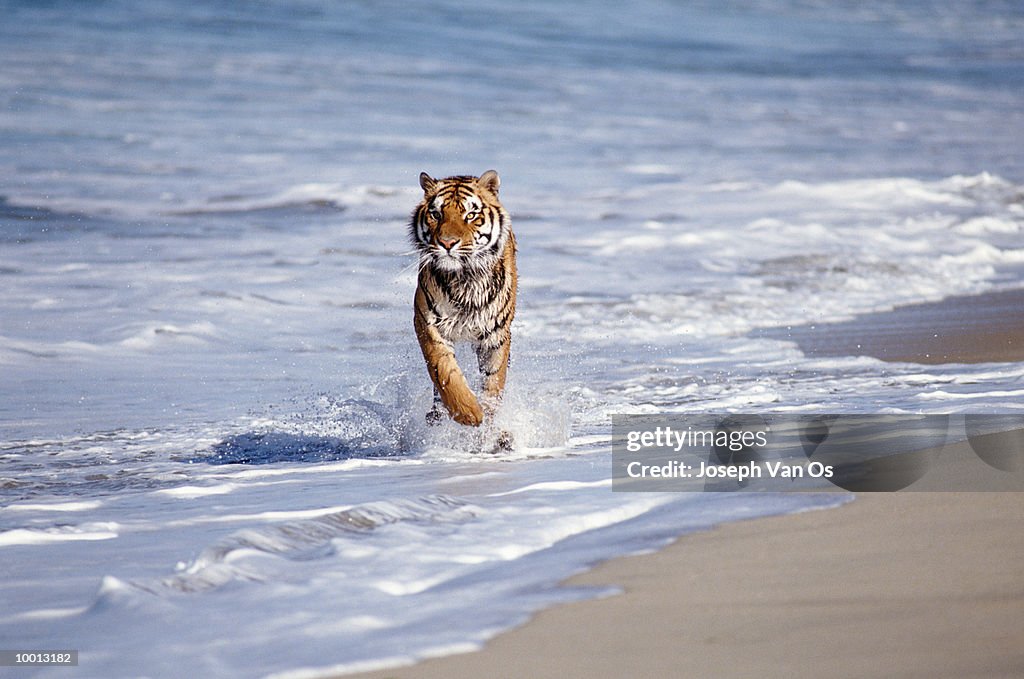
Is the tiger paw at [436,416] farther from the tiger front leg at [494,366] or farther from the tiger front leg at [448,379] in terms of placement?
the tiger front leg at [494,366]

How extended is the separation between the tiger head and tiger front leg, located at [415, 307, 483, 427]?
304 millimetres

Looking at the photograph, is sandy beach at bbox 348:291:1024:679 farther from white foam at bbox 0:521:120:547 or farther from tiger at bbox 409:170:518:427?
tiger at bbox 409:170:518:427

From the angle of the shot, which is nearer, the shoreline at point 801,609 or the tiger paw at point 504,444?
the shoreline at point 801,609

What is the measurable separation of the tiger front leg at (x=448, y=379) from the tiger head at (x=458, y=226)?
0.30 metres

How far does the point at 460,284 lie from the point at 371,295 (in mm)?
5265

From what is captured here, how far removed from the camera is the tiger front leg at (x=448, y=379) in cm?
575

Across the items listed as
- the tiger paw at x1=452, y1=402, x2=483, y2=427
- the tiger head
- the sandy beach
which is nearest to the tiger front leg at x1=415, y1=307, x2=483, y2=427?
the tiger paw at x1=452, y1=402, x2=483, y2=427

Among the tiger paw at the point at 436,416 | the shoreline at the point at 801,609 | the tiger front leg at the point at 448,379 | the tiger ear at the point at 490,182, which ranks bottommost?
the shoreline at the point at 801,609

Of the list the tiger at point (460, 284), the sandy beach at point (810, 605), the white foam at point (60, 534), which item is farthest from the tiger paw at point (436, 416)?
the sandy beach at point (810, 605)

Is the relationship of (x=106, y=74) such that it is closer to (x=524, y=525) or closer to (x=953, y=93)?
(x=953, y=93)

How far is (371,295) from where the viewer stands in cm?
1111

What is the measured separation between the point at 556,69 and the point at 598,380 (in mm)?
25150

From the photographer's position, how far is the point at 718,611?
3.27 meters

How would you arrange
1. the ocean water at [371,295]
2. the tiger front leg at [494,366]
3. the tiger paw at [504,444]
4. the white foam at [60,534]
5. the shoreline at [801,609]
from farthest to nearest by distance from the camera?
the tiger front leg at [494,366], the tiger paw at [504,444], the white foam at [60,534], the ocean water at [371,295], the shoreline at [801,609]
